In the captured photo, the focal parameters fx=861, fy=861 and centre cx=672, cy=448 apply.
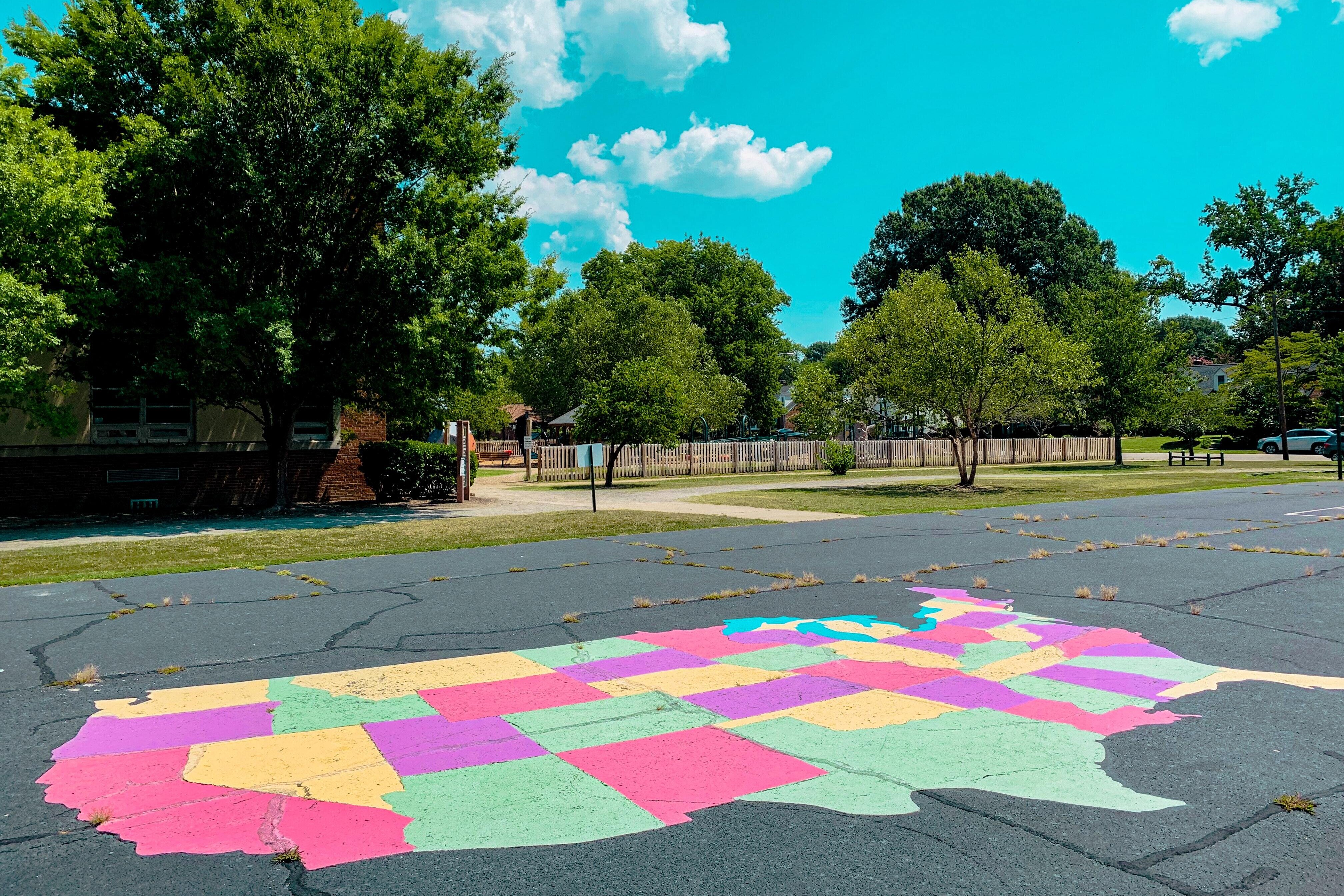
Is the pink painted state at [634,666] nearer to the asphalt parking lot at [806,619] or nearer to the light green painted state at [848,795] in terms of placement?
the asphalt parking lot at [806,619]

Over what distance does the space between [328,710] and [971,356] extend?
2362 cm

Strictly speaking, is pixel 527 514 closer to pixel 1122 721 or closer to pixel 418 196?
pixel 418 196

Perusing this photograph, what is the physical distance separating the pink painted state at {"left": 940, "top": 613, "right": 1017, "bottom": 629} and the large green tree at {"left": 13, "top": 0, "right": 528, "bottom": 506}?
12836 millimetres

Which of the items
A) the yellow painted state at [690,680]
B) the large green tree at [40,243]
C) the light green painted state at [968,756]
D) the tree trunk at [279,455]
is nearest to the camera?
the light green painted state at [968,756]

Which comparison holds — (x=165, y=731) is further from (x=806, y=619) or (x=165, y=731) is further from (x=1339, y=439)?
(x=1339, y=439)

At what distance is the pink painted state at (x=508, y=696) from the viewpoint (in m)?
5.16

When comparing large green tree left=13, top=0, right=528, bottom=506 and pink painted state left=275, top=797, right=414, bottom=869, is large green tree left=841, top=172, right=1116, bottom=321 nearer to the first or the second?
large green tree left=13, top=0, right=528, bottom=506

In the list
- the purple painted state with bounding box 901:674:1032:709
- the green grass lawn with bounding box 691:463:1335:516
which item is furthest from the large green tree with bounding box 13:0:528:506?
the purple painted state with bounding box 901:674:1032:709

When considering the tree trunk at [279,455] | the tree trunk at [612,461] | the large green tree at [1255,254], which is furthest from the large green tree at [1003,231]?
the tree trunk at [279,455]

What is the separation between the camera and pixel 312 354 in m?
18.5

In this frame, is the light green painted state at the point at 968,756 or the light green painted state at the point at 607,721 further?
the light green painted state at the point at 607,721

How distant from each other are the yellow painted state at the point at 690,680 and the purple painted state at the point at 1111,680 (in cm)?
181

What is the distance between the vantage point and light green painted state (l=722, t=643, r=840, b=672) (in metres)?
6.16

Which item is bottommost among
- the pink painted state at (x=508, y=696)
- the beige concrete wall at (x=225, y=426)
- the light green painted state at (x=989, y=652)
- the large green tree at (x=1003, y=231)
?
the light green painted state at (x=989, y=652)
